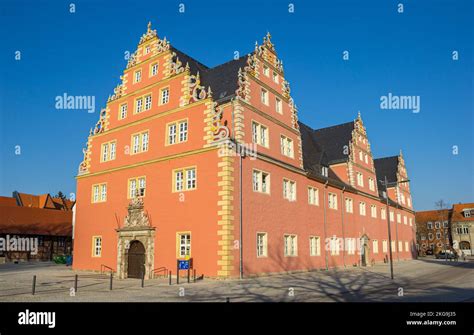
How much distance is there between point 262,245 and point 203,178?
581cm

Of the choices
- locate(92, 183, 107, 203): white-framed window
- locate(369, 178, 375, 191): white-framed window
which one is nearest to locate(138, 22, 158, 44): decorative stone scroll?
locate(92, 183, 107, 203): white-framed window

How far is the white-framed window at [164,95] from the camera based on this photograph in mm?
28673

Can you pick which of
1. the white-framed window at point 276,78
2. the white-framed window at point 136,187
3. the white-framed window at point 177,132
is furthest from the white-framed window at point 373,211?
the white-framed window at point 136,187

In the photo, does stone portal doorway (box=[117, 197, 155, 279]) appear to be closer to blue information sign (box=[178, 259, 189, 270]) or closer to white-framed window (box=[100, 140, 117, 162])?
blue information sign (box=[178, 259, 189, 270])

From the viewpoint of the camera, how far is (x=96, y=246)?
31.6 metres

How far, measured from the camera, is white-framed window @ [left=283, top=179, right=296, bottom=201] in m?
29.4

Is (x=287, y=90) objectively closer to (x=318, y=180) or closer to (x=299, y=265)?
(x=318, y=180)

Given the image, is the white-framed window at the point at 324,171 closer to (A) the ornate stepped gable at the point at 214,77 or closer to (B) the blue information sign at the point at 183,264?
(A) the ornate stepped gable at the point at 214,77

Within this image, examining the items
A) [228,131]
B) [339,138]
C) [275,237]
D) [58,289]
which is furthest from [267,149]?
[339,138]

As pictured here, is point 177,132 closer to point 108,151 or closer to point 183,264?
point 108,151

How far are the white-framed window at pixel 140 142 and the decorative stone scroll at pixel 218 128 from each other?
6566 mm

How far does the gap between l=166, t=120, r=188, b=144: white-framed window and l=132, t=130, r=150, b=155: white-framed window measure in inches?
95.6

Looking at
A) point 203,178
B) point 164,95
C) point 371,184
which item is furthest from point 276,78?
point 371,184
